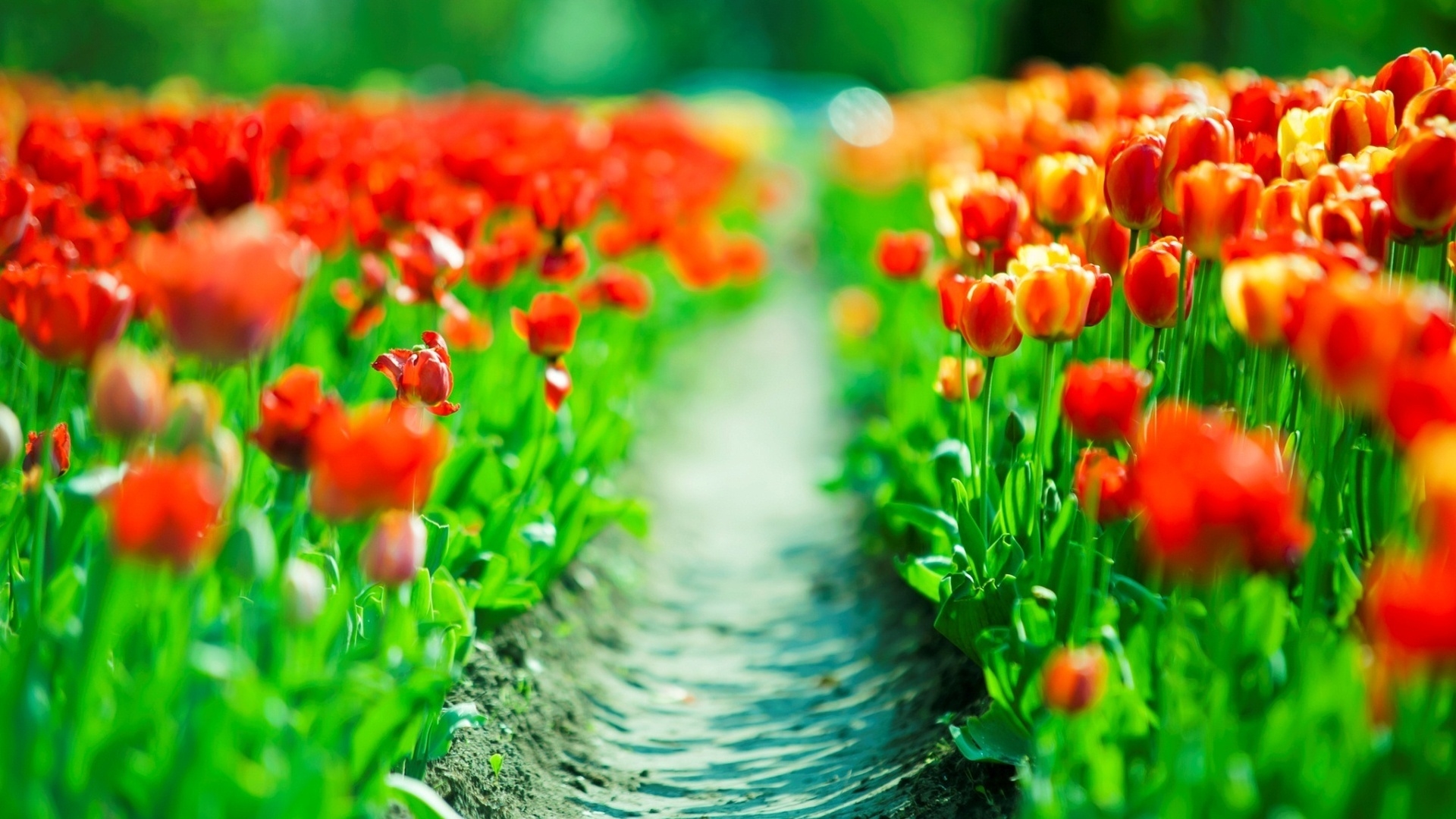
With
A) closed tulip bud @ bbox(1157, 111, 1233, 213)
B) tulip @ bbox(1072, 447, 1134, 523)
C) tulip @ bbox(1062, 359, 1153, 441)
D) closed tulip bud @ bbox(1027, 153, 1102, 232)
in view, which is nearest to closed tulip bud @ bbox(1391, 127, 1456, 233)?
closed tulip bud @ bbox(1157, 111, 1233, 213)

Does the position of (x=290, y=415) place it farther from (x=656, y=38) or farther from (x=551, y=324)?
(x=656, y=38)

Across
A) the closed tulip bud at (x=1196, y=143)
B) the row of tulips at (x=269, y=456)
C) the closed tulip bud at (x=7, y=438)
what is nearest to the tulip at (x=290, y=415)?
the row of tulips at (x=269, y=456)

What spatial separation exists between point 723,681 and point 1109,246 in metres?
1.59

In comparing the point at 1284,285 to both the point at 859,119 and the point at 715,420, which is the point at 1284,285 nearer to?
the point at 715,420

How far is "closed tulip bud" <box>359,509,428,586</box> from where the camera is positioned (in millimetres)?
1741

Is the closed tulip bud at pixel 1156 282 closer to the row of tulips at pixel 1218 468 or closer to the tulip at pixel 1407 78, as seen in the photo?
the row of tulips at pixel 1218 468

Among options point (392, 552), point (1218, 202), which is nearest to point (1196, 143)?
point (1218, 202)

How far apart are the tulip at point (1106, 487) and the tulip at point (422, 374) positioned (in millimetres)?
1127

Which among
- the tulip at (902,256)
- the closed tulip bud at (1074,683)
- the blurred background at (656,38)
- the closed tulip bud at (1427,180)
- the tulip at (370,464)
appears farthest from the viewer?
the blurred background at (656,38)

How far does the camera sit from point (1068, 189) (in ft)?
9.50

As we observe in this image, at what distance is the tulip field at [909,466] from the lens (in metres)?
1.52

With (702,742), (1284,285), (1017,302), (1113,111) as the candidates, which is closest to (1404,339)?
(1284,285)

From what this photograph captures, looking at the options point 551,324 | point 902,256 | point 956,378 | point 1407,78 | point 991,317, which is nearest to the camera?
point 991,317

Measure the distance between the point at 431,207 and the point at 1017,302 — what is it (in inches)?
75.3
